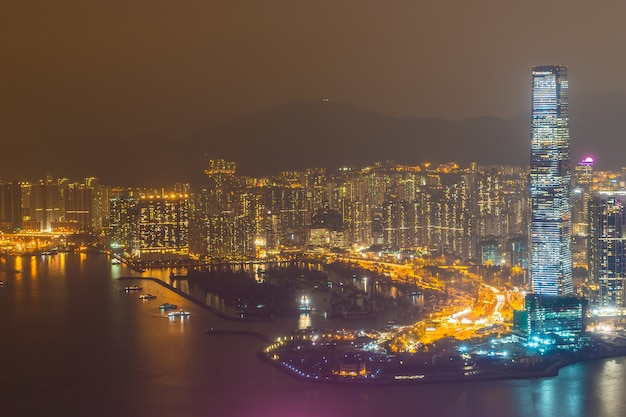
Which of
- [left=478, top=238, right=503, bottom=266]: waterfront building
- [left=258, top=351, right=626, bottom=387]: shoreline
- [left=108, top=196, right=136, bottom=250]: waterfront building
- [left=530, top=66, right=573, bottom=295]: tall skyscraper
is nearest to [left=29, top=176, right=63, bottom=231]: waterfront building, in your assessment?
[left=108, top=196, right=136, bottom=250]: waterfront building

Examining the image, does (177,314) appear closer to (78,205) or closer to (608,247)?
(608,247)

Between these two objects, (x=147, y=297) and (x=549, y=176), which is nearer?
(x=549, y=176)

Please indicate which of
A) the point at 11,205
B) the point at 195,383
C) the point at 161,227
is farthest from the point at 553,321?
the point at 11,205

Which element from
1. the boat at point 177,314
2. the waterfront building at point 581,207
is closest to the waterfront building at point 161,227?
the boat at point 177,314

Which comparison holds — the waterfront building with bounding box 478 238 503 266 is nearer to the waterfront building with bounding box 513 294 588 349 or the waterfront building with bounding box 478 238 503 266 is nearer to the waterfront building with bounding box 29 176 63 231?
the waterfront building with bounding box 513 294 588 349

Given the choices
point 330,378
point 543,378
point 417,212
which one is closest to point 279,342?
point 330,378

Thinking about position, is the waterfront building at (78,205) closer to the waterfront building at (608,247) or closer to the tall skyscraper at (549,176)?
the tall skyscraper at (549,176)
